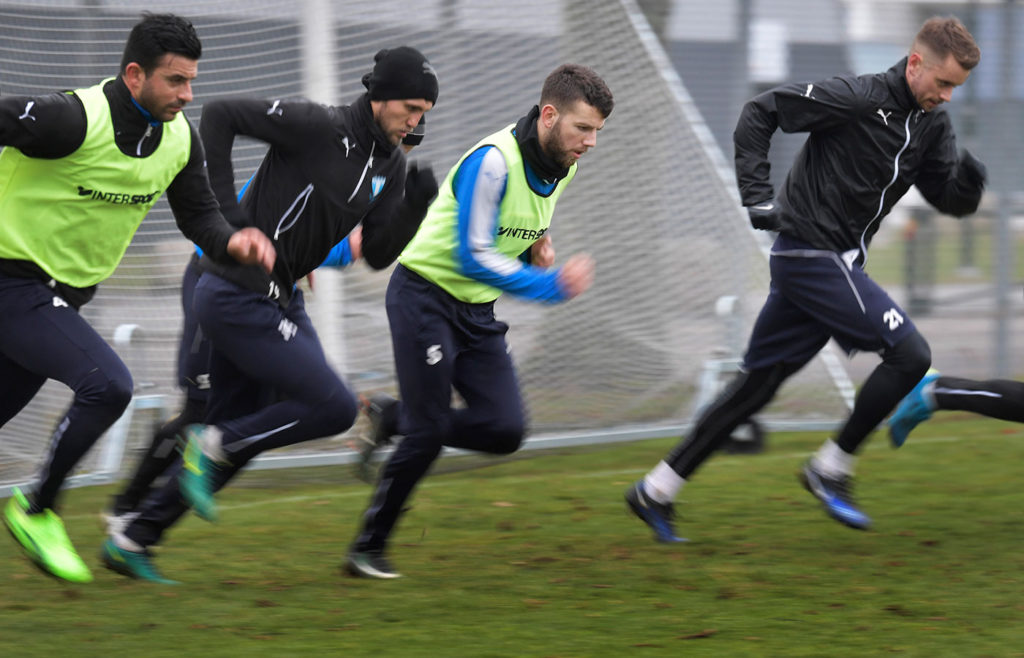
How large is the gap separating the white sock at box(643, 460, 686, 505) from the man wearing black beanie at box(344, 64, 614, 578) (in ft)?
2.48

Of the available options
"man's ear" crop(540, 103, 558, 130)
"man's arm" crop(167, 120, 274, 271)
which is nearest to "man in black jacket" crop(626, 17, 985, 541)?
"man's ear" crop(540, 103, 558, 130)

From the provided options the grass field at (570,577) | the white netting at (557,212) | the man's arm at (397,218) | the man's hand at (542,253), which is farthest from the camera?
the white netting at (557,212)

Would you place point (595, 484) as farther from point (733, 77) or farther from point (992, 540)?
point (733, 77)

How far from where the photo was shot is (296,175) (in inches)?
194

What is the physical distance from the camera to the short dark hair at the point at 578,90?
4.88 metres

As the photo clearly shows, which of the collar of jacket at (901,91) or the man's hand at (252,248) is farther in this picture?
the collar of jacket at (901,91)

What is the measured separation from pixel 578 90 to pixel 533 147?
10.6 inches

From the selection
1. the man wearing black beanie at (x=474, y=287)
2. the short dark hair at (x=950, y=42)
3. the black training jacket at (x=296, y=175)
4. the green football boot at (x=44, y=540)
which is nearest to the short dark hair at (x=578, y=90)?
the man wearing black beanie at (x=474, y=287)

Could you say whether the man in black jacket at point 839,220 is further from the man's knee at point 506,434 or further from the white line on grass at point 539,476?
the white line on grass at point 539,476

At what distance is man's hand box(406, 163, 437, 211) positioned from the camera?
16.7 feet

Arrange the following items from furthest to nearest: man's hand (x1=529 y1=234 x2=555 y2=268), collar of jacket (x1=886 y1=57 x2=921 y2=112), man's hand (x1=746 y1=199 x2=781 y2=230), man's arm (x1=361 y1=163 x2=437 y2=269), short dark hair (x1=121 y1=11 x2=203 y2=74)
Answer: collar of jacket (x1=886 y1=57 x2=921 y2=112) < man's hand (x1=529 y1=234 x2=555 y2=268) < man's hand (x1=746 y1=199 x2=781 y2=230) < man's arm (x1=361 y1=163 x2=437 y2=269) < short dark hair (x1=121 y1=11 x2=203 y2=74)

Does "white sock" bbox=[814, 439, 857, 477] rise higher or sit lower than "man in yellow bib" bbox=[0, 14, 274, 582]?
lower

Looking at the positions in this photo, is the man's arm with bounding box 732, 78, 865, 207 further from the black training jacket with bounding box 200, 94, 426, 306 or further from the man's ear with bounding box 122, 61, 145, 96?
the man's ear with bounding box 122, 61, 145, 96

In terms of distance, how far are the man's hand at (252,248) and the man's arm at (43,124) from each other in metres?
0.62
